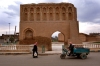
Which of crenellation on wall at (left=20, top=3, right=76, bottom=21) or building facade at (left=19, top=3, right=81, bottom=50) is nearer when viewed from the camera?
building facade at (left=19, top=3, right=81, bottom=50)

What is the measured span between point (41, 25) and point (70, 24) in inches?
172

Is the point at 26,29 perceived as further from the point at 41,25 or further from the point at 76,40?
the point at 76,40

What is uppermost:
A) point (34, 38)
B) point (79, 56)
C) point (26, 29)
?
point (26, 29)

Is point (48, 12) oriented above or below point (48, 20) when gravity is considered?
above

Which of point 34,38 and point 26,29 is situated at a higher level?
point 26,29

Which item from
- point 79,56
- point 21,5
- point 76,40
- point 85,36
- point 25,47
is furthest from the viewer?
point 85,36

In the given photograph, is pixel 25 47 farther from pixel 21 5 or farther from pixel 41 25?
pixel 21 5

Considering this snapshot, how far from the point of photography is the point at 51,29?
22.6 m

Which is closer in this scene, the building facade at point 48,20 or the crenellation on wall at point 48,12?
the building facade at point 48,20

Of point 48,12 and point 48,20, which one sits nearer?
point 48,20

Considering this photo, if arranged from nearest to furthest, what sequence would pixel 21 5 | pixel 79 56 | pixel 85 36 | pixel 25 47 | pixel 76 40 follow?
pixel 79 56 → pixel 25 47 → pixel 76 40 → pixel 21 5 → pixel 85 36

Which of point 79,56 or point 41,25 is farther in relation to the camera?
point 41,25

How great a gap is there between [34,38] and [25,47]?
16.1 ft

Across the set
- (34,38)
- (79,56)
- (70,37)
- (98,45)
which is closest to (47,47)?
(34,38)
